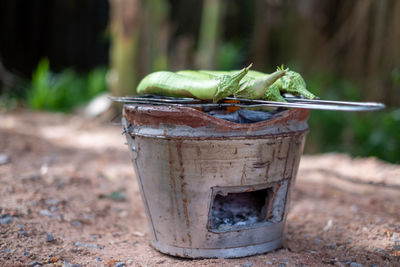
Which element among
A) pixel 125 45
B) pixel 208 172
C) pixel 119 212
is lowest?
pixel 119 212

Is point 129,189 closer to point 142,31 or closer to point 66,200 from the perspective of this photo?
point 66,200

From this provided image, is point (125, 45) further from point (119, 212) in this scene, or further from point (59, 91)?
point (119, 212)

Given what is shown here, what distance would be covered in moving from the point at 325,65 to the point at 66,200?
→ 5.57 metres

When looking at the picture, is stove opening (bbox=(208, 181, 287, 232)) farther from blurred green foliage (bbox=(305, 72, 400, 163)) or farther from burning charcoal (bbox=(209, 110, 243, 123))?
blurred green foliage (bbox=(305, 72, 400, 163))

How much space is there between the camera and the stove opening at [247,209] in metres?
2.18

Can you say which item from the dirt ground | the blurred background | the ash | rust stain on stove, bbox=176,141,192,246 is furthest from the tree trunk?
rust stain on stove, bbox=176,141,192,246

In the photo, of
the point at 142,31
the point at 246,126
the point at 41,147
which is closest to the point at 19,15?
the point at 142,31

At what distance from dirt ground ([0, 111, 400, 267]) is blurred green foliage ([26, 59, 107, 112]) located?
2.49m

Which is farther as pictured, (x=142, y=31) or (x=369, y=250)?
(x=142, y=31)

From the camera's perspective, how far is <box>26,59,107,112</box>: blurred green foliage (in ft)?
24.0

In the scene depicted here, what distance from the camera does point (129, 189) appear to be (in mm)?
3590

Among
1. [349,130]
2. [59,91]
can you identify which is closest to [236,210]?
[349,130]

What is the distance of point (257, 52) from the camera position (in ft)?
28.1

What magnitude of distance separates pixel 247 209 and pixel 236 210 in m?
0.07
